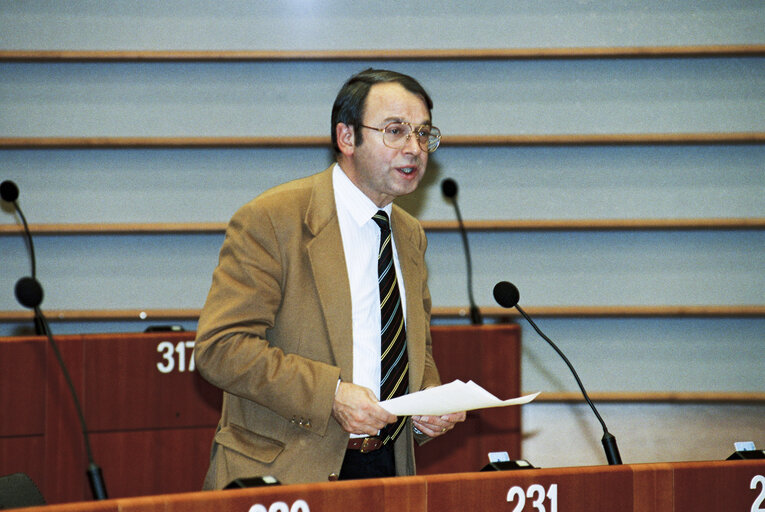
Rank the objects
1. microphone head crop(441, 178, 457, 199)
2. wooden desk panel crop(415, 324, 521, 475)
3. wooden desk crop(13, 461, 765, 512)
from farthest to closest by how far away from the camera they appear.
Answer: microphone head crop(441, 178, 457, 199) < wooden desk panel crop(415, 324, 521, 475) < wooden desk crop(13, 461, 765, 512)

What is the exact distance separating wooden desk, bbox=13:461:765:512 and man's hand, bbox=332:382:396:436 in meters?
0.22

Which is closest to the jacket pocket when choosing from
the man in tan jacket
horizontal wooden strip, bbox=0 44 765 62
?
the man in tan jacket

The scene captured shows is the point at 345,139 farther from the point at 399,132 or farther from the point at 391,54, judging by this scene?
the point at 391,54

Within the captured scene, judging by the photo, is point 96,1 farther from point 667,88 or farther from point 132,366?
point 667,88

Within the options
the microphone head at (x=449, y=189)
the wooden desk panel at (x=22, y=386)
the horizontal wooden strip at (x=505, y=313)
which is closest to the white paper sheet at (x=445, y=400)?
the wooden desk panel at (x=22, y=386)

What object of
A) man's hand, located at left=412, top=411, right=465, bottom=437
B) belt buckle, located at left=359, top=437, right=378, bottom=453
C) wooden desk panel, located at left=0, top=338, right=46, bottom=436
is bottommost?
belt buckle, located at left=359, top=437, right=378, bottom=453

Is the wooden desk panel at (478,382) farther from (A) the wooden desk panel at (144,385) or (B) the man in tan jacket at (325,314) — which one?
(B) the man in tan jacket at (325,314)

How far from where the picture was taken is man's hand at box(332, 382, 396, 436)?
1773 millimetres

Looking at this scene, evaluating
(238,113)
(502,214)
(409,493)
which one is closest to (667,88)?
(502,214)

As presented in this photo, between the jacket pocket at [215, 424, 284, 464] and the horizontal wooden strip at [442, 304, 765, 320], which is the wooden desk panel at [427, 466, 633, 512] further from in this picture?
the horizontal wooden strip at [442, 304, 765, 320]

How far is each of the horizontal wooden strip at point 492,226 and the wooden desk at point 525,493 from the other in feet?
9.14

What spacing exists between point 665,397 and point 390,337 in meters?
2.83

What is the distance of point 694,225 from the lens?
4430 millimetres

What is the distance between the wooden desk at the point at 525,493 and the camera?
1.44 metres
